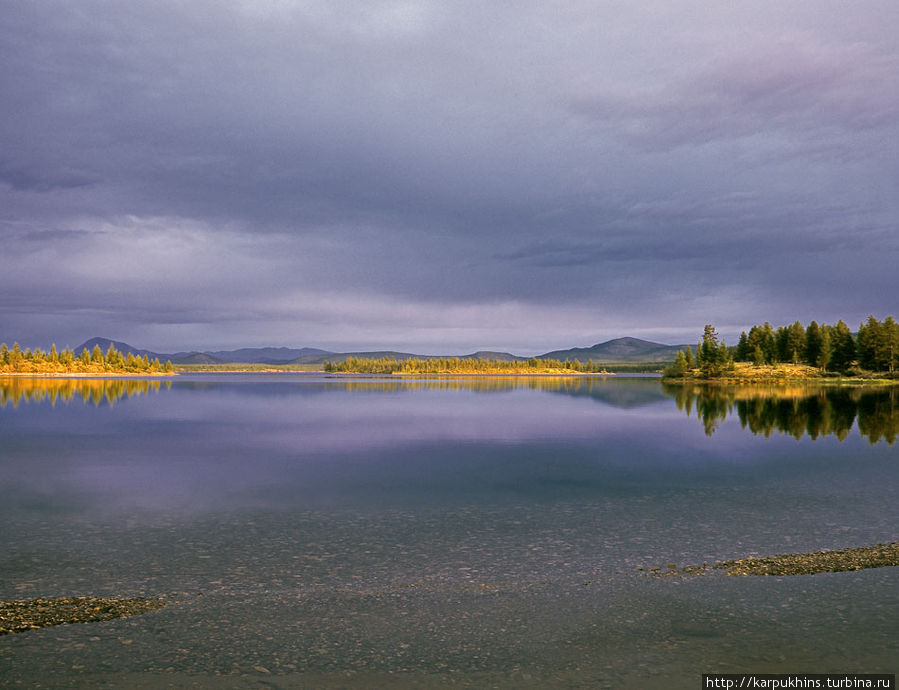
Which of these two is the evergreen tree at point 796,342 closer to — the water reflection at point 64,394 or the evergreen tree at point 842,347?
the evergreen tree at point 842,347

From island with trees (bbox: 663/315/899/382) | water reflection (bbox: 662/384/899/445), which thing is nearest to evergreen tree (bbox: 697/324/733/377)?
island with trees (bbox: 663/315/899/382)

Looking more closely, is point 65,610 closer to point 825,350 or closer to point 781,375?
point 781,375

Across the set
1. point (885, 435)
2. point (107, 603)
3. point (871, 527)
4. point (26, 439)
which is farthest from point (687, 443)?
point (26, 439)

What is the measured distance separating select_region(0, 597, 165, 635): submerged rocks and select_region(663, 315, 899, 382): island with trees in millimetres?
182406

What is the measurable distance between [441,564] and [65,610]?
8.28 m

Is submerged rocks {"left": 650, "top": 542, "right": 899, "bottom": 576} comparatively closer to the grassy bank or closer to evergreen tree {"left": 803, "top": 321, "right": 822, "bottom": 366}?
the grassy bank

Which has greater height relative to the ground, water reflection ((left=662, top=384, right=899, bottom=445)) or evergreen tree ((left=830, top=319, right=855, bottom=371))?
evergreen tree ((left=830, top=319, right=855, bottom=371))

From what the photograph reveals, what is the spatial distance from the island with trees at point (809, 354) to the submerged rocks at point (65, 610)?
18241cm

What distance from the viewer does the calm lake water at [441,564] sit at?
10672 millimetres

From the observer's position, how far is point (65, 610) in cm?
1262

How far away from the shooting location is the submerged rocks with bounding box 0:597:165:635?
1200 cm

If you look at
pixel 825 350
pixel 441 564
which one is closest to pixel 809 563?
pixel 441 564

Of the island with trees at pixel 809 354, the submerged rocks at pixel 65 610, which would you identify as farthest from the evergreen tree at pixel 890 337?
the submerged rocks at pixel 65 610

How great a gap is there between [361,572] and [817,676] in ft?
31.6
